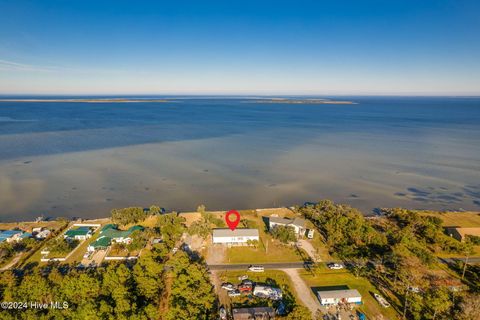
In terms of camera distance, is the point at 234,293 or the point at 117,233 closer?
the point at 234,293

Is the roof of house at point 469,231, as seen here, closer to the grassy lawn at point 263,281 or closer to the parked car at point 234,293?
the grassy lawn at point 263,281

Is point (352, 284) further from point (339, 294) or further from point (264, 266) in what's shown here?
point (264, 266)

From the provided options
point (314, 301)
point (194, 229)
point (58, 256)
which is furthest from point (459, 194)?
point (58, 256)

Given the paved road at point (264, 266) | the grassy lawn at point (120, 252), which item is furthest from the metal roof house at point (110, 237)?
the paved road at point (264, 266)

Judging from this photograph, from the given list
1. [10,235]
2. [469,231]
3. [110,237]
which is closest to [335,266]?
[469,231]

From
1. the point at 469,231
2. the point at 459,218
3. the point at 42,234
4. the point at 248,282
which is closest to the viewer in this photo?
the point at 248,282

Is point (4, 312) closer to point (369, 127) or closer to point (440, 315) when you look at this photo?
point (440, 315)
